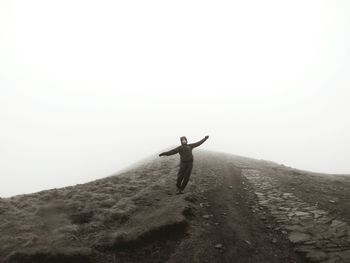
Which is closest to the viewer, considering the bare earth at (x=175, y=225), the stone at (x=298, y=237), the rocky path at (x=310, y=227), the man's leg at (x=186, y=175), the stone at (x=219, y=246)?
the rocky path at (x=310, y=227)

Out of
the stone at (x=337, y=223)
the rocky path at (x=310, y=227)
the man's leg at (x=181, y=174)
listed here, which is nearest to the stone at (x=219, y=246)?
the rocky path at (x=310, y=227)

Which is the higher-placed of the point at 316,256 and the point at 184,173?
the point at 184,173

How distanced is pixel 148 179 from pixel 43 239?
948 centimetres

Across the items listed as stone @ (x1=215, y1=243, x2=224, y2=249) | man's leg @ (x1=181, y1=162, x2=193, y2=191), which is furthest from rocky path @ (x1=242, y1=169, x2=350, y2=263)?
man's leg @ (x1=181, y1=162, x2=193, y2=191)

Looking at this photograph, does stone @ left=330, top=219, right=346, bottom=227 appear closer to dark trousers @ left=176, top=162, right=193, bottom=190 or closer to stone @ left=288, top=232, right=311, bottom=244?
stone @ left=288, top=232, right=311, bottom=244

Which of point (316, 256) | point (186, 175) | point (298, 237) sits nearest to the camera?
point (316, 256)

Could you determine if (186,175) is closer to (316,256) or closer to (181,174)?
(181,174)

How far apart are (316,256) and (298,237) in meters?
1.32

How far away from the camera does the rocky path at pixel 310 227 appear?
8625mm

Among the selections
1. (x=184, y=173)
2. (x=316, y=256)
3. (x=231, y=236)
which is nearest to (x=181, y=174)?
(x=184, y=173)

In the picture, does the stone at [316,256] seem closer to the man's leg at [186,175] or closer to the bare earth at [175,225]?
the bare earth at [175,225]

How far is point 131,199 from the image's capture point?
547 inches

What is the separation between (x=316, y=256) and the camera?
28.0ft

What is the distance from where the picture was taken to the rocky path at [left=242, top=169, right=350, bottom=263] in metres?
8.62
